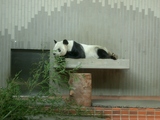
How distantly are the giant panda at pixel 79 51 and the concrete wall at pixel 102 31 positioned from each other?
16.7 inches

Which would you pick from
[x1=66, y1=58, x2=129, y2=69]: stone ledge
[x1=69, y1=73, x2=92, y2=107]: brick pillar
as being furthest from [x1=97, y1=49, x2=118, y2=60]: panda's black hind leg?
[x1=69, y1=73, x2=92, y2=107]: brick pillar

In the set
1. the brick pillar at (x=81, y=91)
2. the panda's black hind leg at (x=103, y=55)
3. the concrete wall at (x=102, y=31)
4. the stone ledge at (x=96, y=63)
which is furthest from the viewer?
the concrete wall at (x=102, y=31)

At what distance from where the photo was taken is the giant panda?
Answer: 487cm

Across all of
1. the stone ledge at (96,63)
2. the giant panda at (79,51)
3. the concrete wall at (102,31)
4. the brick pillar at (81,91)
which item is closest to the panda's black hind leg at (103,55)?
the giant panda at (79,51)

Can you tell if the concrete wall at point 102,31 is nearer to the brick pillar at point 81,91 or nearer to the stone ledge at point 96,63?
the stone ledge at point 96,63

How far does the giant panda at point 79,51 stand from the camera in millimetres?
4871

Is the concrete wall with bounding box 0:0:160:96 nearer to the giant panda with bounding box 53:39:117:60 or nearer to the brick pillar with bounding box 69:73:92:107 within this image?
the giant panda with bounding box 53:39:117:60

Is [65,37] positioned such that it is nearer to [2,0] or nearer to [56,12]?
[56,12]

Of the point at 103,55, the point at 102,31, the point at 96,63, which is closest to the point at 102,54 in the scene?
the point at 103,55

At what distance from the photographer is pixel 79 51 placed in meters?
4.95

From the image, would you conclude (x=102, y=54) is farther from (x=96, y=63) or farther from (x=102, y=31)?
(x=102, y=31)

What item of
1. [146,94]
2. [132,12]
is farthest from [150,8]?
[146,94]

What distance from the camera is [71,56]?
493cm

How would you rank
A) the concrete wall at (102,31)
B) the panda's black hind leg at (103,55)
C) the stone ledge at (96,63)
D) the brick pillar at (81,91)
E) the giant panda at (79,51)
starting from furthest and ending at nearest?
the concrete wall at (102,31) → the panda's black hind leg at (103,55) → the giant panda at (79,51) → the stone ledge at (96,63) → the brick pillar at (81,91)
